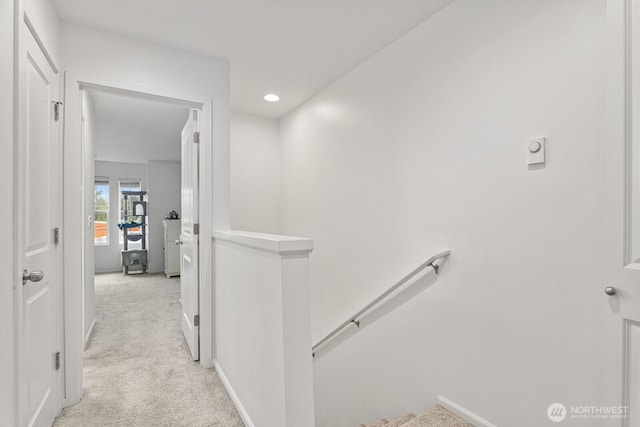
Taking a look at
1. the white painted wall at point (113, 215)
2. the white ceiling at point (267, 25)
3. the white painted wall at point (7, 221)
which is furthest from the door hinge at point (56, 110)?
the white painted wall at point (113, 215)

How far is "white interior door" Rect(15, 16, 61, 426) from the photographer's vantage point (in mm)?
1351

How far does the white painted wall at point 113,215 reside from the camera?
22.5ft

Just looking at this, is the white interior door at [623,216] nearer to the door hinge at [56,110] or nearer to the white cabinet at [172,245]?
the door hinge at [56,110]

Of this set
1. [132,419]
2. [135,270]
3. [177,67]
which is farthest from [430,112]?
[135,270]

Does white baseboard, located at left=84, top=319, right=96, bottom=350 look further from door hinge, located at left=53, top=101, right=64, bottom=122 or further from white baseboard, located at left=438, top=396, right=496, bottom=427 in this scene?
white baseboard, located at left=438, top=396, right=496, bottom=427

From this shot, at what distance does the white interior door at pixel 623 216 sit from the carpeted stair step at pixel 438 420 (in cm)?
83

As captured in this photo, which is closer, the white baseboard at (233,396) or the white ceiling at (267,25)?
the white baseboard at (233,396)

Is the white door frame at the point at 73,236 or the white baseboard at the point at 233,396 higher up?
the white door frame at the point at 73,236

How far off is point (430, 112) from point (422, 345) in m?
1.53

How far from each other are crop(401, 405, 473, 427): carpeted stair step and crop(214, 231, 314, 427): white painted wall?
819 mm

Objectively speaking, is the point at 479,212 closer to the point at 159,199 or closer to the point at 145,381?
the point at 145,381

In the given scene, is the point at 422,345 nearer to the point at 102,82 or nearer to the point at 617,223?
the point at 617,223

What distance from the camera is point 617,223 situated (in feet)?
3.80

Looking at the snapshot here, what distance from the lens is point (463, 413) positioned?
1.88 metres
